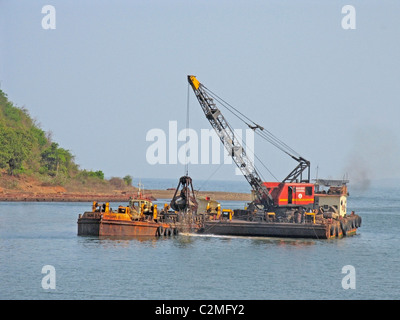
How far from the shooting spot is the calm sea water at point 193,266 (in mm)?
45031

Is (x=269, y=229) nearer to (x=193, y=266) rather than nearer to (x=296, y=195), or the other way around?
(x=296, y=195)

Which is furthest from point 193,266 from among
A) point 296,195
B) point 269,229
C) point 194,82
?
point 194,82

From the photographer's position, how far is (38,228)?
78.1 meters

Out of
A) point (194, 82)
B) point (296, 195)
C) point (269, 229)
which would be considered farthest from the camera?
point (194, 82)

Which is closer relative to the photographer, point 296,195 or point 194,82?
point 296,195

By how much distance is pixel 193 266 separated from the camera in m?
53.7

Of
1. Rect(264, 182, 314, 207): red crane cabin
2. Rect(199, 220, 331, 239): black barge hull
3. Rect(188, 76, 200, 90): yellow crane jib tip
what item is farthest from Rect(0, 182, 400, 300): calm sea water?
Rect(188, 76, 200, 90): yellow crane jib tip

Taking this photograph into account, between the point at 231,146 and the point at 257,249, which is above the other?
the point at 231,146

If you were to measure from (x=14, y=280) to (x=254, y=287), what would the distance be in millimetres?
14755

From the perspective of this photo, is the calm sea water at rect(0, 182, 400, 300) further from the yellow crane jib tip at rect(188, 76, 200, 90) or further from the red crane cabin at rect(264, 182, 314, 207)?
the yellow crane jib tip at rect(188, 76, 200, 90)

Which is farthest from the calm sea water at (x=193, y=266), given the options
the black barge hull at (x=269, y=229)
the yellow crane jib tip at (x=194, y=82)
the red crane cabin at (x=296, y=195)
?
the yellow crane jib tip at (x=194, y=82)
